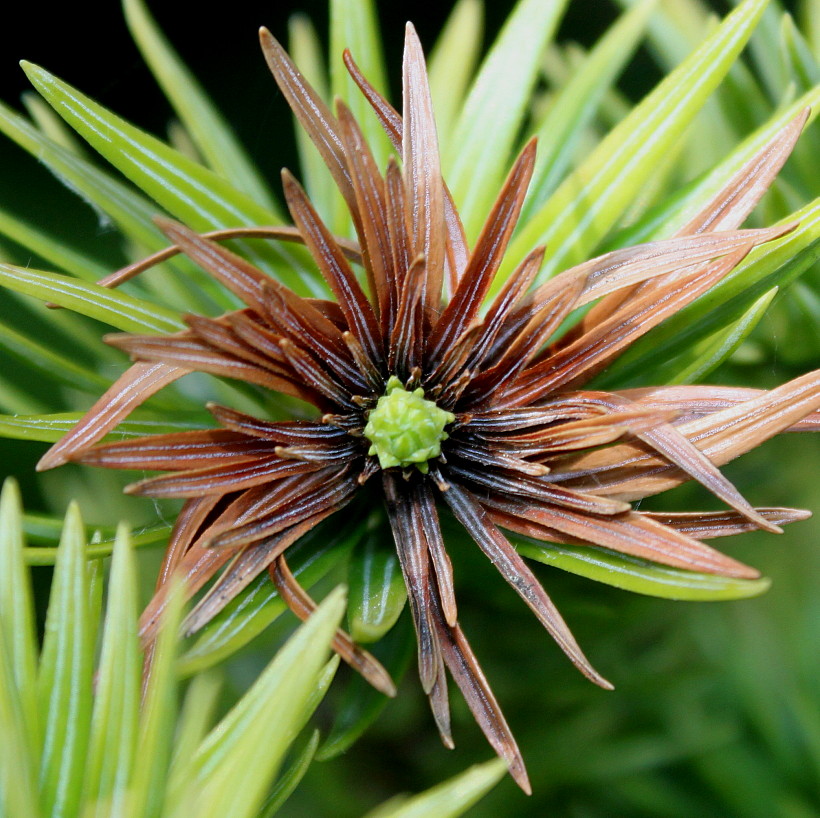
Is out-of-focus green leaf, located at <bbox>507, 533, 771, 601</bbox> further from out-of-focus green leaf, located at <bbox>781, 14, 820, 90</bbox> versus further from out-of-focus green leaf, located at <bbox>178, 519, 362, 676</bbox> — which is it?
out-of-focus green leaf, located at <bbox>781, 14, 820, 90</bbox>

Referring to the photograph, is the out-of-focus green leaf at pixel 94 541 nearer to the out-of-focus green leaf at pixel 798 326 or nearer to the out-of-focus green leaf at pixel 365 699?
the out-of-focus green leaf at pixel 365 699

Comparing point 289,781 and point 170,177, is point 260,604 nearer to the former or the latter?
point 289,781

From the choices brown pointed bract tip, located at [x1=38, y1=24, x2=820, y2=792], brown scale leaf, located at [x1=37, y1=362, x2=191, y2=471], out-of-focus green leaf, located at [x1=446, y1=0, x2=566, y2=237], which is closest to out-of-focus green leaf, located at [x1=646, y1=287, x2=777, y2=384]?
brown pointed bract tip, located at [x1=38, y1=24, x2=820, y2=792]

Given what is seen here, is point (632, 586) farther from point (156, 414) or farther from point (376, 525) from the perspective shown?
point (156, 414)

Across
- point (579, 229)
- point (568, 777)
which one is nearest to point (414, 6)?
point (579, 229)

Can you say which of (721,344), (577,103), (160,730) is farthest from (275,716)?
(577,103)

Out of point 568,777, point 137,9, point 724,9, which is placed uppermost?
point 724,9

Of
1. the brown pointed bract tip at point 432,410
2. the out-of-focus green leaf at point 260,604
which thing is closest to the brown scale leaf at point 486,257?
the brown pointed bract tip at point 432,410
